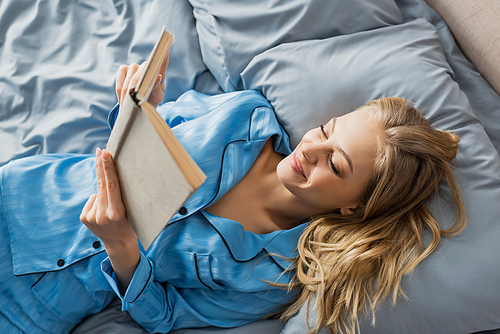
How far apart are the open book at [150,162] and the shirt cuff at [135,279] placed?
256 millimetres

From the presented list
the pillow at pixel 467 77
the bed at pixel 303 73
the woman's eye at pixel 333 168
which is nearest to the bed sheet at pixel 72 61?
the bed at pixel 303 73

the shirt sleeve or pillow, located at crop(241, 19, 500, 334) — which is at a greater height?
pillow, located at crop(241, 19, 500, 334)

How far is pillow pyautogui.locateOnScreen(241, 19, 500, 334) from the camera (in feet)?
2.91

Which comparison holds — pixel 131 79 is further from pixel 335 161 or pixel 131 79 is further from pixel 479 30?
pixel 479 30

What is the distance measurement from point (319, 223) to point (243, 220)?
24 cm

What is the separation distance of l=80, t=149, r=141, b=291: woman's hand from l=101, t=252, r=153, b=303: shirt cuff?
0.09 m

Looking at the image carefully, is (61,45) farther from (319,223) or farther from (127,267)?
(319,223)

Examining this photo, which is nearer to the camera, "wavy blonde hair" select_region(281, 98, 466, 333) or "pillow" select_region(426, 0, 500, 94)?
"wavy blonde hair" select_region(281, 98, 466, 333)

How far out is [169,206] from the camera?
1.64ft

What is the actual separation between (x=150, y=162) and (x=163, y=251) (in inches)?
21.2

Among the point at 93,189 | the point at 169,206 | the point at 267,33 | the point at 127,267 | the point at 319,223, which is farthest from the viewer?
the point at 267,33

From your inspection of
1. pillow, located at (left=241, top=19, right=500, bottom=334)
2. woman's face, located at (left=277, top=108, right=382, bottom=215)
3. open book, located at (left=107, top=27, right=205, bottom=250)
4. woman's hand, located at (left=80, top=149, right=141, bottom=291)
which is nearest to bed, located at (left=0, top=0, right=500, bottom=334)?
pillow, located at (left=241, top=19, right=500, bottom=334)

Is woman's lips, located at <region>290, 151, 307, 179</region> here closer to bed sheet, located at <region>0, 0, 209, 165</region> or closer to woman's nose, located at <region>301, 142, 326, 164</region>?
woman's nose, located at <region>301, 142, 326, 164</region>

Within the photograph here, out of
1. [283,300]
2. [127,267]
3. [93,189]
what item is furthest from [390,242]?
[93,189]
